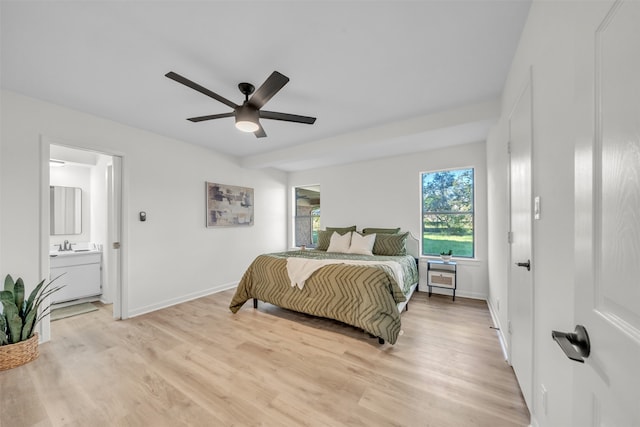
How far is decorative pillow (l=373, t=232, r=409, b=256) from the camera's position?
387 cm

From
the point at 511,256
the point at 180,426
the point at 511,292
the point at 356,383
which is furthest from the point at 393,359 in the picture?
the point at 180,426

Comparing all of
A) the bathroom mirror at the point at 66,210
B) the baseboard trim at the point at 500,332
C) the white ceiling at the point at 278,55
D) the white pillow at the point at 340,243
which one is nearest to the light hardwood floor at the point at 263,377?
the baseboard trim at the point at 500,332

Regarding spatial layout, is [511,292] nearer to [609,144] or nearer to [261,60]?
[609,144]

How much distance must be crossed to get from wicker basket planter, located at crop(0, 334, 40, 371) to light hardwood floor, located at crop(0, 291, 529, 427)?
103 mm

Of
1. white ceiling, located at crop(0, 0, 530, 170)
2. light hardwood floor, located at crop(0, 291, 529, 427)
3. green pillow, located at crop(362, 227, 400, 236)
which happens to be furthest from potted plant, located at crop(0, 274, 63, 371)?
green pillow, located at crop(362, 227, 400, 236)

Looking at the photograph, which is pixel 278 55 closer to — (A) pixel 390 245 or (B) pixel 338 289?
(B) pixel 338 289

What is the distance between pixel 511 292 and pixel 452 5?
209 centimetres

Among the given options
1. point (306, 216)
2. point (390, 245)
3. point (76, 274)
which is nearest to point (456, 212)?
point (390, 245)

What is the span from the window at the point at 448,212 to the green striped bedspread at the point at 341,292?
109cm

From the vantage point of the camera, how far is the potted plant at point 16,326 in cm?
204

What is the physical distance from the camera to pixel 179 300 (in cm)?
367

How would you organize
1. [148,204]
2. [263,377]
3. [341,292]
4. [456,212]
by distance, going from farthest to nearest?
[456,212]
[148,204]
[341,292]
[263,377]

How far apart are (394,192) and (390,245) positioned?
1074 mm

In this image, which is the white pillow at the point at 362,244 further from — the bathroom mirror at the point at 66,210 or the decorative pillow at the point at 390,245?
the bathroom mirror at the point at 66,210
